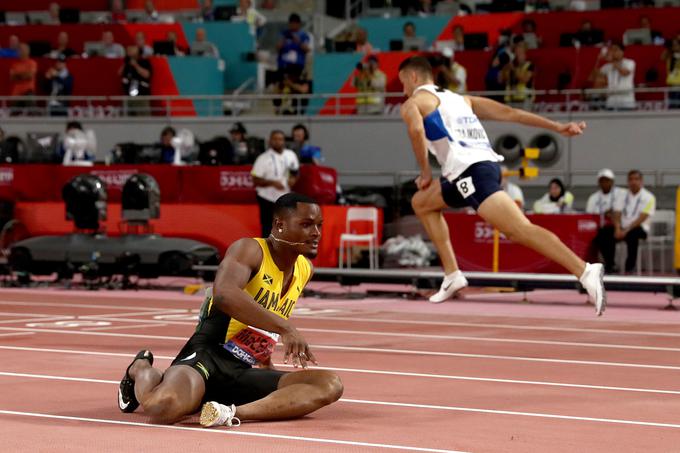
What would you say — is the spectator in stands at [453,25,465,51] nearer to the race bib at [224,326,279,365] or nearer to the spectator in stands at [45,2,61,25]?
the spectator in stands at [45,2,61,25]

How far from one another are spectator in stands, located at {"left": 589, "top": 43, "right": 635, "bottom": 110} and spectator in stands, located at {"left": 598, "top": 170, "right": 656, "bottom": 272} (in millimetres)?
3972

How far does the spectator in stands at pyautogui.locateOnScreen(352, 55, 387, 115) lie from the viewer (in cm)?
2464

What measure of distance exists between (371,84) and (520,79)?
118 inches

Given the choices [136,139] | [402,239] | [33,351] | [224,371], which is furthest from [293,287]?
[136,139]

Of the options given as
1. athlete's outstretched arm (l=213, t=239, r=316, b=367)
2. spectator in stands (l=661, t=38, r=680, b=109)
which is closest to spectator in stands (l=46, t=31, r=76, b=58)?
spectator in stands (l=661, t=38, r=680, b=109)

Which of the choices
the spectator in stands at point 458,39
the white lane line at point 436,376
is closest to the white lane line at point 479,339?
the white lane line at point 436,376

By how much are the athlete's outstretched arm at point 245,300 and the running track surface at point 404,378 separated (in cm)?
46

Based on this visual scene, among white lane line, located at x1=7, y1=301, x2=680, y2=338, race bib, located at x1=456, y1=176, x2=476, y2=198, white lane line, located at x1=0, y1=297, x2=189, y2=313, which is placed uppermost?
race bib, located at x1=456, y1=176, x2=476, y2=198

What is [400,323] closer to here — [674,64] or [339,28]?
[674,64]

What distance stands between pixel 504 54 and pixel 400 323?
38.2 feet

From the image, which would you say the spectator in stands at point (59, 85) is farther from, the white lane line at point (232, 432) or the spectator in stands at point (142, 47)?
the white lane line at point (232, 432)

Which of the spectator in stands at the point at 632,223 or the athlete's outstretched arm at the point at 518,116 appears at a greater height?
the athlete's outstretched arm at the point at 518,116

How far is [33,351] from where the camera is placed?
9797 millimetres

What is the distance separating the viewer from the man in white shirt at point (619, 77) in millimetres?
22656
